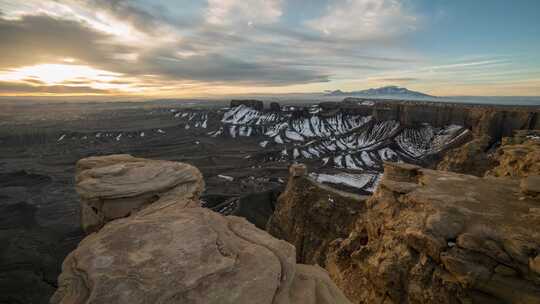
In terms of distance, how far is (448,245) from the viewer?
6.38 m

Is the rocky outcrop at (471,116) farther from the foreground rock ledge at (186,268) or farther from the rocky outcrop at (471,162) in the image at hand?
the foreground rock ledge at (186,268)

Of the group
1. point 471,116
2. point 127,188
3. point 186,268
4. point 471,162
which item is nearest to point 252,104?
point 471,116

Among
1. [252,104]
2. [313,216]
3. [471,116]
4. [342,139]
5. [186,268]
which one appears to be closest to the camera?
[186,268]

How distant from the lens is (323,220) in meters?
17.6

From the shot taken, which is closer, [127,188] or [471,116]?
[127,188]

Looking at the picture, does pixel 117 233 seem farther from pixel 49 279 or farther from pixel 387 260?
pixel 49 279

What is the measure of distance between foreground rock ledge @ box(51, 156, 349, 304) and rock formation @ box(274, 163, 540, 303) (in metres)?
3.63

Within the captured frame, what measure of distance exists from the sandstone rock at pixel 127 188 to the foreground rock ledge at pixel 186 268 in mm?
1933

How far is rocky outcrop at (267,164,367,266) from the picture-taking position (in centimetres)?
1691

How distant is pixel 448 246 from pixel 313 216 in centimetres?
1210

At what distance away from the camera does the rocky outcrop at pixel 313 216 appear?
16.9m

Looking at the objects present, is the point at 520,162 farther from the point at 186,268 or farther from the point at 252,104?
the point at 252,104

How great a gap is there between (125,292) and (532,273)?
7.90m

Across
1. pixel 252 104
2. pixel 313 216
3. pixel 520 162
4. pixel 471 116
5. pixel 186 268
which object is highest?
pixel 252 104
